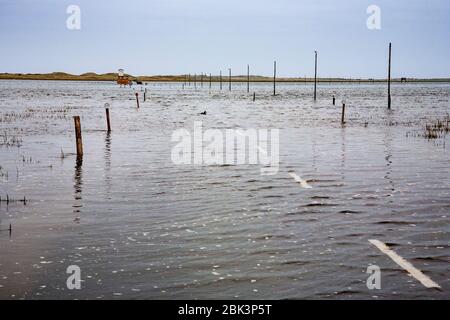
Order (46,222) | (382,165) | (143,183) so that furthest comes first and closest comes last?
(382,165)
(143,183)
(46,222)

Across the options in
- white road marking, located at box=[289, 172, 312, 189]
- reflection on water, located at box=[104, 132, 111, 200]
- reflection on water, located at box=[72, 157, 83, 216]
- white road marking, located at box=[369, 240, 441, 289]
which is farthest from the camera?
white road marking, located at box=[289, 172, 312, 189]

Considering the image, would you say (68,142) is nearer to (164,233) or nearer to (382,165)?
(382,165)

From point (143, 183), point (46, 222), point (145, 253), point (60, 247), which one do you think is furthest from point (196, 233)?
point (143, 183)

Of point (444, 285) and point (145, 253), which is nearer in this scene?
point (444, 285)

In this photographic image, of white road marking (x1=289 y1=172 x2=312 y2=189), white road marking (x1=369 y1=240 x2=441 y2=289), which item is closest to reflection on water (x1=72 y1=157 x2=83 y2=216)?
white road marking (x1=289 y1=172 x2=312 y2=189)

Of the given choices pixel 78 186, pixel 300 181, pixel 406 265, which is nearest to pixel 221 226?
pixel 406 265

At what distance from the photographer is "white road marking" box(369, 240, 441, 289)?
822 centimetres

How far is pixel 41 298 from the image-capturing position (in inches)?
305

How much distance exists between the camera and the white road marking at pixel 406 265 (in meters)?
8.22

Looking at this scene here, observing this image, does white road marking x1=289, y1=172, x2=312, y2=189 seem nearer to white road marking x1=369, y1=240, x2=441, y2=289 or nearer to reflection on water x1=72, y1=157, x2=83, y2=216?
white road marking x1=369, y1=240, x2=441, y2=289

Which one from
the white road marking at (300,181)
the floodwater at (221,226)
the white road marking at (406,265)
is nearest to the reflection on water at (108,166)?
the floodwater at (221,226)

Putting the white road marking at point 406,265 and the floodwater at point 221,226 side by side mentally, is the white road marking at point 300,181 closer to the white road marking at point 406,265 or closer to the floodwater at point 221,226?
the floodwater at point 221,226
